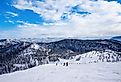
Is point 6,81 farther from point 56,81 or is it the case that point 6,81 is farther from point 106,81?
point 106,81

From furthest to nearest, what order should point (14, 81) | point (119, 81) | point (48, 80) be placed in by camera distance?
point (14, 81), point (48, 80), point (119, 81)

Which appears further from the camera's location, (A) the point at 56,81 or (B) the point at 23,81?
(B) the point at 23,81

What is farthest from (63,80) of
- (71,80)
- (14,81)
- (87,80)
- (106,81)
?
(14,81)

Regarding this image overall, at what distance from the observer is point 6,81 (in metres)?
56.3

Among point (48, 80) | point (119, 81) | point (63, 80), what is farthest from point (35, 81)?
point (119, 81)

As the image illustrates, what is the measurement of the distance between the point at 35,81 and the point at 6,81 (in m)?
10.5

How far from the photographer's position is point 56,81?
48.6 metres

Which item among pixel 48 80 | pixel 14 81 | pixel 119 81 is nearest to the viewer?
pixel 119 81

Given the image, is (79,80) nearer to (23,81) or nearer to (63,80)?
(63,80)

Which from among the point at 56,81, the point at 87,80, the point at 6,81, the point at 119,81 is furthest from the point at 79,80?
the point at 6,81

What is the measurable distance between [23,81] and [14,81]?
3062mm

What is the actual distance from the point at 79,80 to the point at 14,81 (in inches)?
716

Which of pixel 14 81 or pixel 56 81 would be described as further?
pixel 14 81

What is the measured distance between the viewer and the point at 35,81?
5091 centimetres
